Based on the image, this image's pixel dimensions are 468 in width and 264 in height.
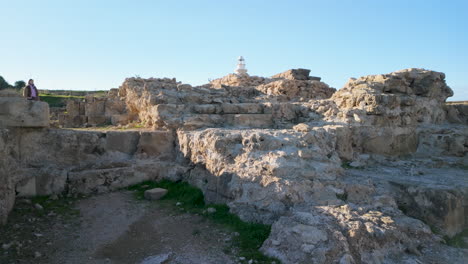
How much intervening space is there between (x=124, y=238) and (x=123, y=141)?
3435 mm

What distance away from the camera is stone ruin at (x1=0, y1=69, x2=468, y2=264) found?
182 inches

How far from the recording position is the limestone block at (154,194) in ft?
22.5

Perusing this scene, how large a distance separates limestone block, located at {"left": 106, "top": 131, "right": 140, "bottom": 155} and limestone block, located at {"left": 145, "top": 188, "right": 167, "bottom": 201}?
164 centimetres

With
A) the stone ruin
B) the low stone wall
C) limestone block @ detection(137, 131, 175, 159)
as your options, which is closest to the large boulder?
the stone ruin

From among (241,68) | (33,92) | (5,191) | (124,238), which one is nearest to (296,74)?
(241,68)

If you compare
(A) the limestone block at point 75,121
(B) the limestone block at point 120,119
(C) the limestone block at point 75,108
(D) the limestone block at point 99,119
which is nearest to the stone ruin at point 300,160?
(B) the limestone block at point 120,119

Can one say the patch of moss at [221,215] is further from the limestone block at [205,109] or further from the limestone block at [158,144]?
the limestone block at [205,109]

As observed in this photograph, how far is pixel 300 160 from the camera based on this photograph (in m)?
5.94

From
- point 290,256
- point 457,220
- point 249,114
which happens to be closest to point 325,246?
point 290,256

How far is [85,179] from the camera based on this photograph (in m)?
7.18

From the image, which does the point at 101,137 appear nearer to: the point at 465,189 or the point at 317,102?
the point at 317,102

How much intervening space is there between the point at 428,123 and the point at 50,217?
29.6 ft

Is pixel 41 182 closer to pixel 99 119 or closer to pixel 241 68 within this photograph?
pixel 99 119

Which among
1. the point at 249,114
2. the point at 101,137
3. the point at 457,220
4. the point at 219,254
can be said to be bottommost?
the point at 219,254
